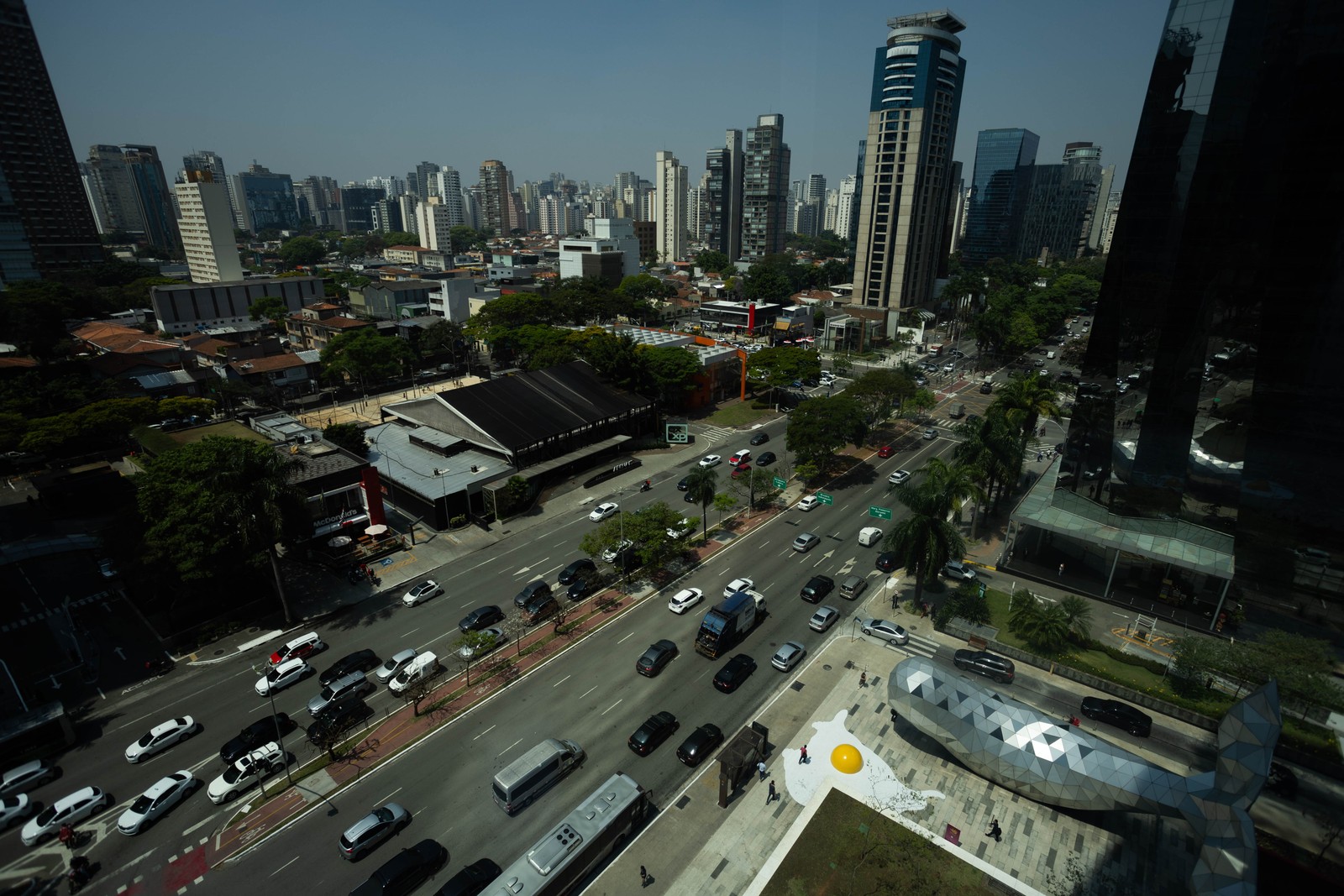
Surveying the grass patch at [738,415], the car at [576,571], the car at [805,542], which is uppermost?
the car at [576,571]

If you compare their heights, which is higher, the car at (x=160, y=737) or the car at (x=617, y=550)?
the car at (x=617, y=550)

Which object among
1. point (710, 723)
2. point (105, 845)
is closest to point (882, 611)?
point (710, 723)

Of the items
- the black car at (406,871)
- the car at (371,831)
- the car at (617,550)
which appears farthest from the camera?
the car at (617,550)

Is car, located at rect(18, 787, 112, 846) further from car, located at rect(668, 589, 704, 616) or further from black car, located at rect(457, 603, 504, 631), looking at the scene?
car, located at rect(668, 589, 704, 616)

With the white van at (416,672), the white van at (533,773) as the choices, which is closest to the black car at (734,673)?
the white van at (533,773)

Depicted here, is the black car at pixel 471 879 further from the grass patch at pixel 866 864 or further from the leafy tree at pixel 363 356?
the leafy tree at pixel 363 356

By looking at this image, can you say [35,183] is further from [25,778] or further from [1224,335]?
[1224,335]

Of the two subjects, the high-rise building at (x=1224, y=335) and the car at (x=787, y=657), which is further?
the car at (x=787, y=657)
